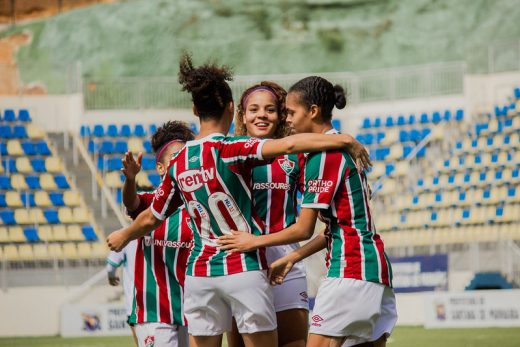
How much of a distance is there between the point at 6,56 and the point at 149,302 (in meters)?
21.8

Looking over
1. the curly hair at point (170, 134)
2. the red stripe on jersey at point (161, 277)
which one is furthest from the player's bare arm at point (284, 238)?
the curly hair at point (170, 134)

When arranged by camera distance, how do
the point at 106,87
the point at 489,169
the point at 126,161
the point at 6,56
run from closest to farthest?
the point at 126,161, the point at 489,169, the point at 106,87, the point at 6,56

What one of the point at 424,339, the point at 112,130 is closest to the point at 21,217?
the point at 112,130

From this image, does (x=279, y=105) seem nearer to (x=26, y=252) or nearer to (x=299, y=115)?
(x=299, y=115)

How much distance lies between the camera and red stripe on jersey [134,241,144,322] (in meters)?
6.04

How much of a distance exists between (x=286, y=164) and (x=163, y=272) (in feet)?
3.79

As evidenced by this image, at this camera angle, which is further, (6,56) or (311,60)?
(311,60)

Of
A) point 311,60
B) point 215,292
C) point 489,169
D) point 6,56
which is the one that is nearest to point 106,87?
point 6,56

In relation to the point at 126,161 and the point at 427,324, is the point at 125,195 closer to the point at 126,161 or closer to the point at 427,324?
the point at 126,161

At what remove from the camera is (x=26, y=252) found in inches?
721

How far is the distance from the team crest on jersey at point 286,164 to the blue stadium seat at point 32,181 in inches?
617

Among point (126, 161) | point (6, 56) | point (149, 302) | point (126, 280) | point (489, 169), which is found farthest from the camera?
point (6, 56)

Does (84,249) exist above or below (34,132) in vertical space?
below

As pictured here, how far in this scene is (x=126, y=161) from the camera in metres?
5.33
